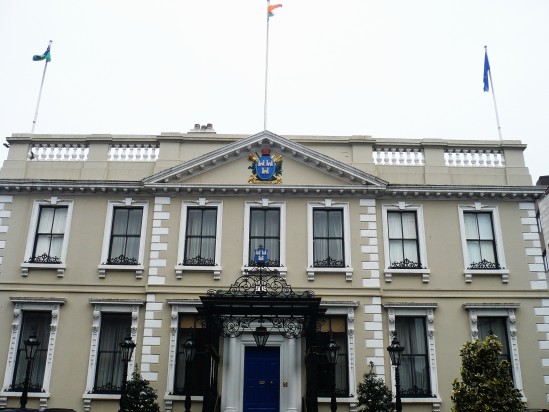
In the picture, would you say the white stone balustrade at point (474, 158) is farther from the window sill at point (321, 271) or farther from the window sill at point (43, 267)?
the window sill at point (43, 267)

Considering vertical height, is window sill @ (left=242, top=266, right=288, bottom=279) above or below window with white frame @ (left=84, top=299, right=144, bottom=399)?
above

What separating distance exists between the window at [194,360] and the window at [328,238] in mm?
4687

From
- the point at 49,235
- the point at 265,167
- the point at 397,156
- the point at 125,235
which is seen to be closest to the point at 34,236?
the point at 49,235

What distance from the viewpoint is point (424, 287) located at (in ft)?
63.2

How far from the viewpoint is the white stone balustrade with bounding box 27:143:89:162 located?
69.2 ft

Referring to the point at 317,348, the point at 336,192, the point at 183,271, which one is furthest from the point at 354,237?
the point at 183,271

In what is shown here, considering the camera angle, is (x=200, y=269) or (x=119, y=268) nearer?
(x=200, y=269)

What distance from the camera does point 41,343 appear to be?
18.9 m

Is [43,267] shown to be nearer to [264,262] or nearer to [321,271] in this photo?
[264,262]

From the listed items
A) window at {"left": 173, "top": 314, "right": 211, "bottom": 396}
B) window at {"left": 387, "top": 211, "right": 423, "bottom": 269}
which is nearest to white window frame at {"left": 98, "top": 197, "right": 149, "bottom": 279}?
window at {"left": 173, "top": 314, "right": 211, "bottom": 396}

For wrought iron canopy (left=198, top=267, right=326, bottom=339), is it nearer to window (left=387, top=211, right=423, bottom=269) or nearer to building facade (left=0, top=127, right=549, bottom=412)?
building facade (left=0, top=127, right=549, bottom=412)

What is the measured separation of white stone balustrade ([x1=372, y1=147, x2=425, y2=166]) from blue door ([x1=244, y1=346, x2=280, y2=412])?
824 cm

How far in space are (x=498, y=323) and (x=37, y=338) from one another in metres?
16.1

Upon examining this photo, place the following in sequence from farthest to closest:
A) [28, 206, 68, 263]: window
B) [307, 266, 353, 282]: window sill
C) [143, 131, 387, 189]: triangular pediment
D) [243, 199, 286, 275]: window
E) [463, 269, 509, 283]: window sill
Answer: [143, 131, 387, 189]: triangular pediment → [28, 206, 68, 263]: window → [243, 199, 286, 275]: window → [463, 269, 509, 283]: window sill → [307, 266, 353, 282]: window sill
